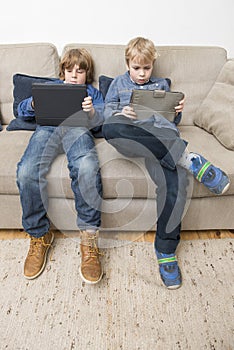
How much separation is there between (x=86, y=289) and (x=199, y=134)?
0.98m

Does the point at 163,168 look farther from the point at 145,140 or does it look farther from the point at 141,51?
the point at 141,51

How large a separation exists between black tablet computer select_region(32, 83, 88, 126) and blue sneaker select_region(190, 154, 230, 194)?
551mm

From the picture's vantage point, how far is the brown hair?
155cm

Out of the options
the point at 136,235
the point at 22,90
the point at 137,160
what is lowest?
the point at 136,235

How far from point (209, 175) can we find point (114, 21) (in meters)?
1.18

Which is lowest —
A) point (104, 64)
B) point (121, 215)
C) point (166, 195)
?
point (121, 215)

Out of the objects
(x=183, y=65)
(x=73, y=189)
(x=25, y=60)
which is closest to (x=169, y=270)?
(x=73, y=189)

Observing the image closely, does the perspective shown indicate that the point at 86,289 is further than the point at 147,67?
No

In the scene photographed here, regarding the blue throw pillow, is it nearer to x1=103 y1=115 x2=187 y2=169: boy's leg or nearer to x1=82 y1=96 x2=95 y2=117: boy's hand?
x1=82 y1=96 x2=95 y2=117: boy's hand

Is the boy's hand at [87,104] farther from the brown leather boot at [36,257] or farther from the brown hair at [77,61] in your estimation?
the brown leather boot at [36,257]

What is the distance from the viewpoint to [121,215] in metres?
1.45

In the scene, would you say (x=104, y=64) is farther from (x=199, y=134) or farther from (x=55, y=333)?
(x=55, y=333)

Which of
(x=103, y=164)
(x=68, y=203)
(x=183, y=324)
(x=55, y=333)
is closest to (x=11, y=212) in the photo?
(x=68, y=203)

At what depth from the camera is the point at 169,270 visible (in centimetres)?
128
